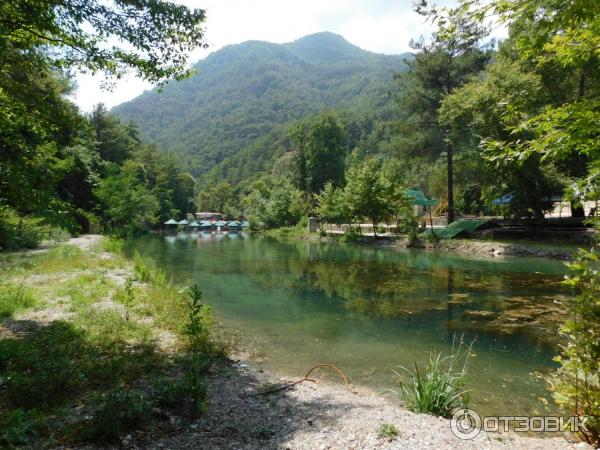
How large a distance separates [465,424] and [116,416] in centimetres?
407

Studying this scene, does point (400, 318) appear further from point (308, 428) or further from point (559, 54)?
point (559, 54)

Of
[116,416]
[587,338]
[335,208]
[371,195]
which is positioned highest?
[371,195]

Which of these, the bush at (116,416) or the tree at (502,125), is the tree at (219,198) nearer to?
the tree at (502,125)

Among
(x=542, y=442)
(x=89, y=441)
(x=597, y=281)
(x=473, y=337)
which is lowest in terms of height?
(x=473, y=337)

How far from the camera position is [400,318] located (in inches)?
454

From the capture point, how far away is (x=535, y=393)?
661 cm

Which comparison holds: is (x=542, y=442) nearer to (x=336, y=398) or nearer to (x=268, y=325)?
Answer: (x=336, y=398)

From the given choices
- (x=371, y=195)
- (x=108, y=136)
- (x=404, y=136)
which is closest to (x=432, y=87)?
(x=404, y=136)

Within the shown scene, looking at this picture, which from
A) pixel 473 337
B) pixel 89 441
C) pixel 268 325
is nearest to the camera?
pixel 89 441

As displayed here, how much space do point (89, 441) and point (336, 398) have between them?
11.3 ft

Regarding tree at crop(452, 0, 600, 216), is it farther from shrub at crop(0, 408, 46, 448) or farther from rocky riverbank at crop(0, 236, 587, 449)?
shrub at crop(0, 408, 46, 448)

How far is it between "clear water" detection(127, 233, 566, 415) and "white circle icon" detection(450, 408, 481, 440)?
1.11 meters

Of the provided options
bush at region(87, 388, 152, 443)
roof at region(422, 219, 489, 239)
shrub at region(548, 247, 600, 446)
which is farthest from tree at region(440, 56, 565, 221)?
bush at region(87, 388, 152, 443)

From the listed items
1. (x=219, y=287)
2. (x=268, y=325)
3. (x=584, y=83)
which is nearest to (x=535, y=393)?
(x=268, y=325)
